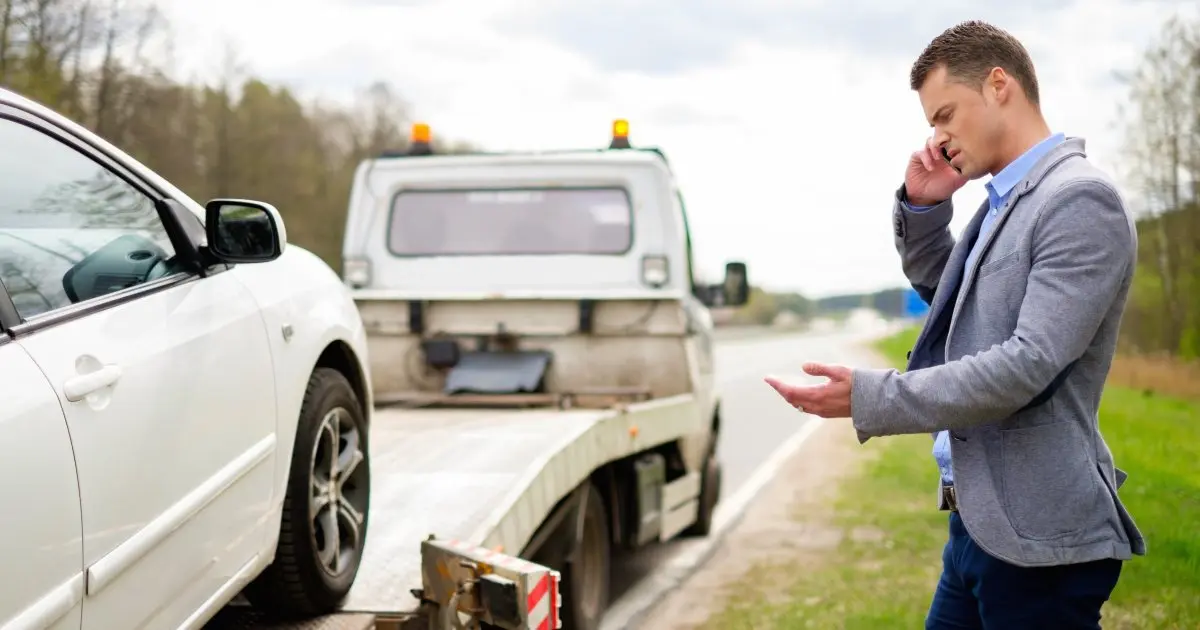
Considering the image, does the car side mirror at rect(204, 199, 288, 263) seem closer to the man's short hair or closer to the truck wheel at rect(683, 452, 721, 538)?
the man's short hair

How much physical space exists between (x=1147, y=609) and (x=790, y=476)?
6.76m

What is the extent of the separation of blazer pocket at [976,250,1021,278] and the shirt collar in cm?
18

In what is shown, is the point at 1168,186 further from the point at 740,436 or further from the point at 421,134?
the point at 421,134

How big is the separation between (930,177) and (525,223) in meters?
5.38

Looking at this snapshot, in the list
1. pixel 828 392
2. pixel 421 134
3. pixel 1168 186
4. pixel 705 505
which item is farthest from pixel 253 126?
pixel 828 392

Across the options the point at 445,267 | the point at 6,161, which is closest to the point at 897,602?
the point at 445,267

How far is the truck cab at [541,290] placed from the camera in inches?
303

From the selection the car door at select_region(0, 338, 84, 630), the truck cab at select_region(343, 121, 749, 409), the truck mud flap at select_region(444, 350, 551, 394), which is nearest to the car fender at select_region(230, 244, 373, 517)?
the car door at select_region(0, 338, 84, 630)

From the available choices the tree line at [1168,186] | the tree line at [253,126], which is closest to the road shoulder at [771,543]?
the tree line at [253,126]

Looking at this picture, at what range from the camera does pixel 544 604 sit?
3.77m

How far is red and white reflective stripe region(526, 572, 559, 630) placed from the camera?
3.63 meters

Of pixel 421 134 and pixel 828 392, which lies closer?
pixel 828 392

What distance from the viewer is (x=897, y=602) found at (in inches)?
251

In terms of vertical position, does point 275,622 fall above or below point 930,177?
below
